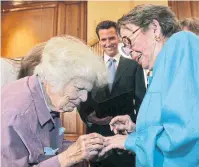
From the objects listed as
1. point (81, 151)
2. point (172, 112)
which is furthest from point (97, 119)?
point (172, 112)

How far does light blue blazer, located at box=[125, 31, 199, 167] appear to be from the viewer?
1.87 ft

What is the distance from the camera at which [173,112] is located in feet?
1.90

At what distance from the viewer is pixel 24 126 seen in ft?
2.69

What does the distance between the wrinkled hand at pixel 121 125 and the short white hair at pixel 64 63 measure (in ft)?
0.76

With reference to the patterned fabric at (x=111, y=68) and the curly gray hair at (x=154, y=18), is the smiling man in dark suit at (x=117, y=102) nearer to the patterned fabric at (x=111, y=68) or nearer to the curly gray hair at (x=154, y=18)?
the patterned fabric at (x=111, y=68)

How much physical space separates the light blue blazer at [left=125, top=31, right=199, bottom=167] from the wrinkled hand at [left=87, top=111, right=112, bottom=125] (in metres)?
0.70

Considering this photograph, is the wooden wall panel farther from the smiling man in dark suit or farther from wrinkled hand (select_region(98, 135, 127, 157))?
wrinkled hand (select_region(98, 135, 127, 157))

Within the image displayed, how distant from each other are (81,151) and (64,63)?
1.14 feet

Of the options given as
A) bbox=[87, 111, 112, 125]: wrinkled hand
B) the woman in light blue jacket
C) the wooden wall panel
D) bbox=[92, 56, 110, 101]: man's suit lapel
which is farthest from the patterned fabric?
the wooden wall panel

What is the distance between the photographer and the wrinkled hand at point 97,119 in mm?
1381

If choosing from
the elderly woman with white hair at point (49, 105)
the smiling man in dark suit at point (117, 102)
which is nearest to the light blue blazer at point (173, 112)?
the elderly woman with white hair at point (49, 105)

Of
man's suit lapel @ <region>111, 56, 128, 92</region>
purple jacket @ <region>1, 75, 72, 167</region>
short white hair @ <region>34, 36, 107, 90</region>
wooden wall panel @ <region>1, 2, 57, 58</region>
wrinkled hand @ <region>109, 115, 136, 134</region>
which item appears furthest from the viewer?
wooden wall panel @ <region>1, 2, 57, 58</region>

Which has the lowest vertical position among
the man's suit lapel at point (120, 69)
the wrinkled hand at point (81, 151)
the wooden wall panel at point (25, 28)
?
the wrinkled hand at point (81, 151)

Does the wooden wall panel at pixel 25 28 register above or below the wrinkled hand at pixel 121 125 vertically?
above
